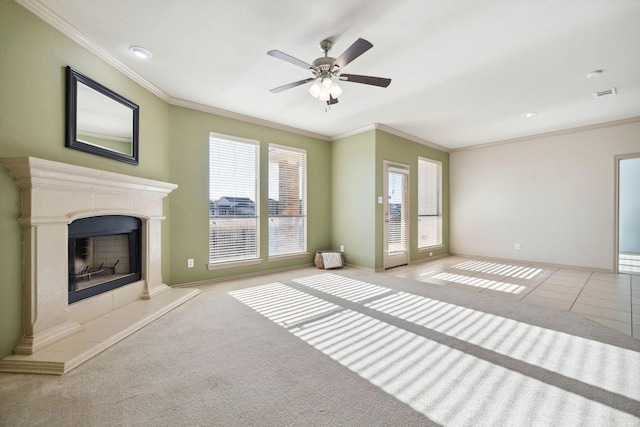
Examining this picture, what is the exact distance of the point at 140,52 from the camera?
2.79 metres

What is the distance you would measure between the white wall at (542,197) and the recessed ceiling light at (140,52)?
6727 mm

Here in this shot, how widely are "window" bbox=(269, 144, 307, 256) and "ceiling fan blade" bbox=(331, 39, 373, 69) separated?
277cm

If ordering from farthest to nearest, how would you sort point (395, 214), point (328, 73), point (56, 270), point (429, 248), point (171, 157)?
point (429, 248)
point (395, 214)
point (171, 157)
point (328, 73)
point (56, 270)

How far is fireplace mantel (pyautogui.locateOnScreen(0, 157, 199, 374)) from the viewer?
2.03m

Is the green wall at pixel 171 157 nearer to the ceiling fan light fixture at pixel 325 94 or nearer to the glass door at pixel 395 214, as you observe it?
the glass door at pixel 395 214

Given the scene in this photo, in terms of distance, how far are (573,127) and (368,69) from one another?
191 inches

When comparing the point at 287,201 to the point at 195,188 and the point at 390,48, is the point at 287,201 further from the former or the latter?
the point at 390,48

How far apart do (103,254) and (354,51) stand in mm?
3349

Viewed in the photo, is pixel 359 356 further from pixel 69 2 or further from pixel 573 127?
pixel 573 127

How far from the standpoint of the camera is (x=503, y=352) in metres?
2.17

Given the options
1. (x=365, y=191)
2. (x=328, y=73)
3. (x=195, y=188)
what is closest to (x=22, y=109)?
(x=195, y=188)

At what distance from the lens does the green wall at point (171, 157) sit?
205cm

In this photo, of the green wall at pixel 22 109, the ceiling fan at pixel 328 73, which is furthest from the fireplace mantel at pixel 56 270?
the ceiling fan at pixel 328 73

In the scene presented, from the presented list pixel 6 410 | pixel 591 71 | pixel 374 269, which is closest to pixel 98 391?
pixel 6 410
